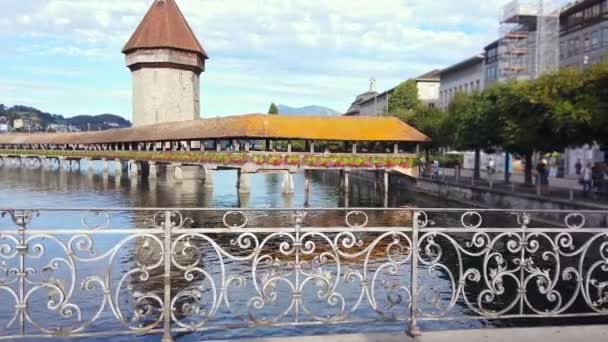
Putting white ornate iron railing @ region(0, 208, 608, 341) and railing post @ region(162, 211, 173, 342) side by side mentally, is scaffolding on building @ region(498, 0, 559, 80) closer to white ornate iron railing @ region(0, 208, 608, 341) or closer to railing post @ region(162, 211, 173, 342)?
white ornate iron railing @ region(0, 208, 608, 341)

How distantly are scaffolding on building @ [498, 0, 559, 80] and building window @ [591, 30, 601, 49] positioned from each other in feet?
10.1

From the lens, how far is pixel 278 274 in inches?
193

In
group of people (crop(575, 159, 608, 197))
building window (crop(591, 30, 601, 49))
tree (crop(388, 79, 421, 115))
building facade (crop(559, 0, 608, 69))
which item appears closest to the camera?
group of people (crop(575, 159, 608, 197))

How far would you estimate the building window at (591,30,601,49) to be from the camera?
4044cm

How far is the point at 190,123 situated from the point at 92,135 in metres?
20.5

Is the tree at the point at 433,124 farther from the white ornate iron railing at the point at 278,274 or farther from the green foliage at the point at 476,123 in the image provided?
the white ornate iron railing at the point at 278,274

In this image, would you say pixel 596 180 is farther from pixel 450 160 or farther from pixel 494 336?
pixel 450 160

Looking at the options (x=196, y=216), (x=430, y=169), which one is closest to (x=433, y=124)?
(x=430, y=169)

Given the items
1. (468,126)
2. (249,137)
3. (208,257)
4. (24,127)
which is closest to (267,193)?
(249,137)

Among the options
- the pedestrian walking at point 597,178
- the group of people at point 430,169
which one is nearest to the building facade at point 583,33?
the group of people at point 430,169

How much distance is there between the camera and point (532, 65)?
46.6 m

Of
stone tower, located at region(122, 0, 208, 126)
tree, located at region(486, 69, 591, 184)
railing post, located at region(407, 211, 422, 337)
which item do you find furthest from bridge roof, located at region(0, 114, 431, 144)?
railing post, located at region(407, 211, 422, 337)

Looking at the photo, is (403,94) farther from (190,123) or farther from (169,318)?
(169,318)

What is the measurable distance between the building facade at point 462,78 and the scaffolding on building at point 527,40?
7.48 meters
